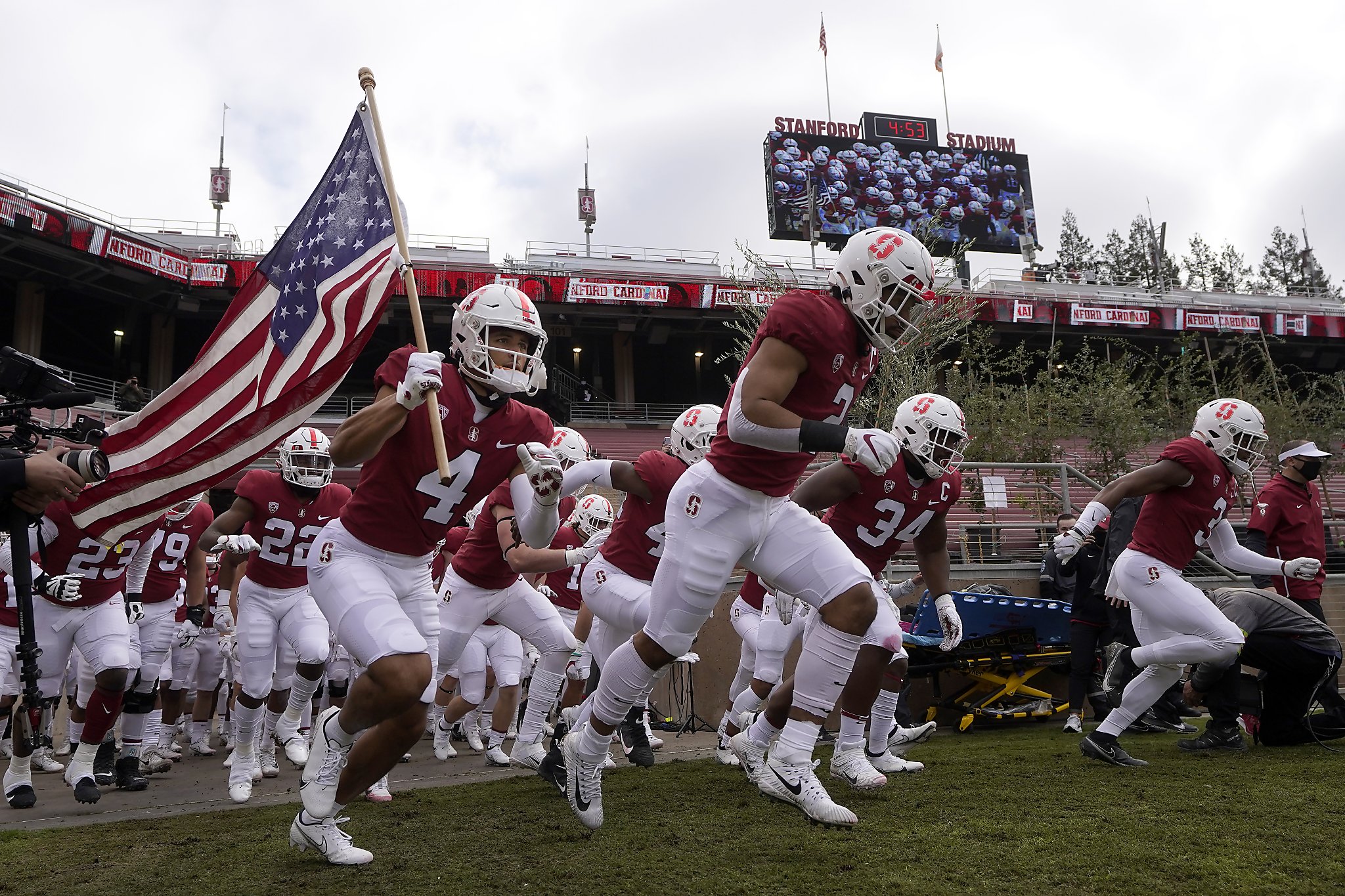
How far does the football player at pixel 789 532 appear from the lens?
422cm

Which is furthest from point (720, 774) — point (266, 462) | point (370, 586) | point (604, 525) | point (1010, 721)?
point (266, 462)

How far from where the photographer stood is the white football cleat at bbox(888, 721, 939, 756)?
7344mm

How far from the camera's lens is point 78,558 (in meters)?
6.27

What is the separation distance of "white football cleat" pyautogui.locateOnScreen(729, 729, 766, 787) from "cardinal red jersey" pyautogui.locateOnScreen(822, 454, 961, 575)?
1625mm

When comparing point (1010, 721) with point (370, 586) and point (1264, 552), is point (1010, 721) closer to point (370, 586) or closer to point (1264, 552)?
point (1264, 552)

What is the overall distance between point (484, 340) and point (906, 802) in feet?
10.0

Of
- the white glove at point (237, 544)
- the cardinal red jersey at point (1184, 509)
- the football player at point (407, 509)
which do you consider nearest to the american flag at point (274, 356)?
the football player at point (407, 509)

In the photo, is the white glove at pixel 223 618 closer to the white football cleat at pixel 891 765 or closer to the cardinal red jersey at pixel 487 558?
the cardinal red jersey at pixel 487 558

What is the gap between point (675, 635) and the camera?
437 cm

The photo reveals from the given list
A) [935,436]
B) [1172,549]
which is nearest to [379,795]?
[935,436]

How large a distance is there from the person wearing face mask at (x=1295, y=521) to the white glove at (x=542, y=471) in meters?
6.76

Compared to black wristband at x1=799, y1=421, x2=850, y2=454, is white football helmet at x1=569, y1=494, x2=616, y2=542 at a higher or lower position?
lower

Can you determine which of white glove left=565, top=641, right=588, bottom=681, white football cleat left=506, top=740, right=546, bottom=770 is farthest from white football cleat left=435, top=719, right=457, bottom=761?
white football cleat left=506, top=740, right=546, bottom=770

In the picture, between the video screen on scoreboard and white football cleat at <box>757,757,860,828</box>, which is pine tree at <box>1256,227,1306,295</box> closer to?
the video screen on scoreboard
